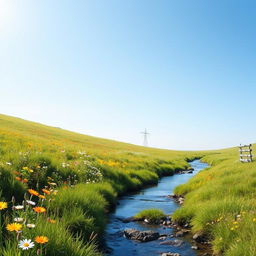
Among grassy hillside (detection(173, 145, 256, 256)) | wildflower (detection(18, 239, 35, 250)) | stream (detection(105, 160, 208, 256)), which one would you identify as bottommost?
stream (detection(105, 160, 208, 256))

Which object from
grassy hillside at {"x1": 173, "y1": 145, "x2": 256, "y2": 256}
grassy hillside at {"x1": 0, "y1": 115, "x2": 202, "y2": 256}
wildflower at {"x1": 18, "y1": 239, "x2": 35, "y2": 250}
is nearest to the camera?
wildflower at {"x1": 18, "y1": 239, "x2": 35, "y2": 250}

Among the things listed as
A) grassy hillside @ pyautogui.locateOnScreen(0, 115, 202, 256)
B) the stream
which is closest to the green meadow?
grassy hillside @ pyautogui.locateOnScreen(0, 115, 202, 256)

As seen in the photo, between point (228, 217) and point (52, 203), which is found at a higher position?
point (52, 203)

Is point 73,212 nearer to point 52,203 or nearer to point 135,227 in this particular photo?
point 52,203

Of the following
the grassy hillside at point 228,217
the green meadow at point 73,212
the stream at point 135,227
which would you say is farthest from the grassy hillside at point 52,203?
the grassy hillside at point 228,217

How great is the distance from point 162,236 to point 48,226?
246 inches

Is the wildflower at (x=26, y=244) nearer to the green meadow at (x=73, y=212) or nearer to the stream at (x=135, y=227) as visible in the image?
the green meadow at (x=73, y=212)

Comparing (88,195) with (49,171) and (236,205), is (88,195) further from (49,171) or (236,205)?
(236,205)

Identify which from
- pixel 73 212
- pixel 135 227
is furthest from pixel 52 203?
pixel 135 227

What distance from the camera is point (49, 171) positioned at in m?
14.4

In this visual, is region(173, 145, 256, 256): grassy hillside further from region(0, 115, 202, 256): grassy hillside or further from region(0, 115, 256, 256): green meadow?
region(0, 115, 202, 256): grassy hillside

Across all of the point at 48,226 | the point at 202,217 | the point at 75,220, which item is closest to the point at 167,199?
the point at 202,217

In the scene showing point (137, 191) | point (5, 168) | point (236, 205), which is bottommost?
point (137, 191)

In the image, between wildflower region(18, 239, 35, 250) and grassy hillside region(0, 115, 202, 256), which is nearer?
wildflower region(18, 239, 35, 250)
